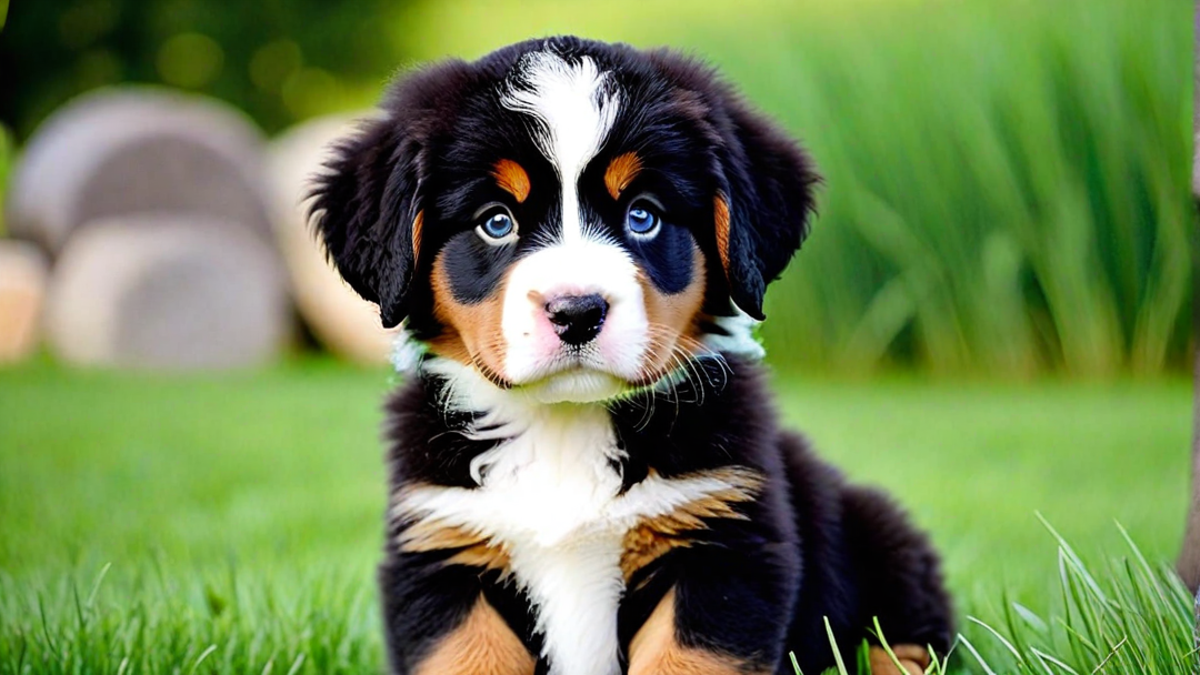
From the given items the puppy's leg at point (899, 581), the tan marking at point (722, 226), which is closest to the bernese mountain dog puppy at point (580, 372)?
the tan marking at point (722, 226)

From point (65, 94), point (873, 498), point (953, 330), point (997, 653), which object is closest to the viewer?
point (997, 653)

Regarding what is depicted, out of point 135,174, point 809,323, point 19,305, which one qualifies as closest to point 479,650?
point 809,323

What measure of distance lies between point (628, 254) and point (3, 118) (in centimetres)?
1555

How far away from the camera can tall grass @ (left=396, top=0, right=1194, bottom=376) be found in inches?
317

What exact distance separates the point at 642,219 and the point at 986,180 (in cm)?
614

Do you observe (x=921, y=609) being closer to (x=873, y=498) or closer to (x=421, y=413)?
(x=873, y=498)

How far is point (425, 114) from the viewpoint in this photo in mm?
2615

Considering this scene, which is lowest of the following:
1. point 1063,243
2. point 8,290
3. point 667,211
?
point 8,290

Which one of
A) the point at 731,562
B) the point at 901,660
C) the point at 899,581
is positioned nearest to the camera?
the point at 731,562

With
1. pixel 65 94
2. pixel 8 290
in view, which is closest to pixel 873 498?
pixel 8 290

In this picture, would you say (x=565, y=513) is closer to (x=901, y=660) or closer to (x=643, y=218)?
(x=643, y=218)

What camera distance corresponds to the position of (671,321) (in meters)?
2.54

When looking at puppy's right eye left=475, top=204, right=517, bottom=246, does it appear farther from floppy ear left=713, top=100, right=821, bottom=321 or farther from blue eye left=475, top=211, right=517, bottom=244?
floppy ear left=713, top=100, right=821, bottom=321

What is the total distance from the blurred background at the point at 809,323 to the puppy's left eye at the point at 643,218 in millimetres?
750
